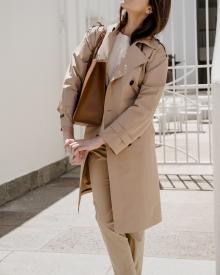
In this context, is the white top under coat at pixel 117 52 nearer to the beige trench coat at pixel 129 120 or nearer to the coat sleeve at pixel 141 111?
the beige trench coat at pixel 129 120

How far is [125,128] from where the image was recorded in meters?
2.66

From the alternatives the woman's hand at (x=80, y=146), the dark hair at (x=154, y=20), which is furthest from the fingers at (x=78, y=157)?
the dark hair at (x=154, y=20)

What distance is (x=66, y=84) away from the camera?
283 centimetres

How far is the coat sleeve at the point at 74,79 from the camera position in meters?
2.79

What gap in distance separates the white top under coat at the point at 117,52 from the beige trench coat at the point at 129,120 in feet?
0.09

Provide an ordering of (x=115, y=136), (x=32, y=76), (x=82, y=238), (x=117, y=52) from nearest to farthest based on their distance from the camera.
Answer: (x=115, y=136), (x=117, y=52), (x=82, y=238), (x=32, y=76)

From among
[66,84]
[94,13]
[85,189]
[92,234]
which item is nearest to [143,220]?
[85,189]

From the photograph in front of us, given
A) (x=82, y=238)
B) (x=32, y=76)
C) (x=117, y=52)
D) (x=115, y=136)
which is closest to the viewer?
(x=115, y=136)

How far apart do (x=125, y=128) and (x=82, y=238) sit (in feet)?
6.88

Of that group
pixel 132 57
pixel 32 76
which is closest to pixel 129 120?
pixel 132 57

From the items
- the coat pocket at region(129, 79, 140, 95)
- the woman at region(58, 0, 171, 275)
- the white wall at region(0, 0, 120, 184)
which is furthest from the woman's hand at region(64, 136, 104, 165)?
the white wall at region(0, 0, 120, 184)

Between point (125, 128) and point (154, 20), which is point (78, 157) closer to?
point (125, 128)

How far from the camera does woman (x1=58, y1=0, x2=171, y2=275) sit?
2686mm

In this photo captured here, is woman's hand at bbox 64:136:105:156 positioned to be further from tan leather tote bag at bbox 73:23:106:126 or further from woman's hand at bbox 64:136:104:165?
tan leather tote bag at bbox 73:23:106:126
